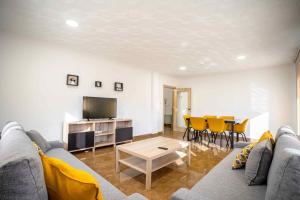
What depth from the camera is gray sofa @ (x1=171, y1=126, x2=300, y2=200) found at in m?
0.82

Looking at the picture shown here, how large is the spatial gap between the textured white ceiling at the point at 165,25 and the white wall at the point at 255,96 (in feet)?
3.80

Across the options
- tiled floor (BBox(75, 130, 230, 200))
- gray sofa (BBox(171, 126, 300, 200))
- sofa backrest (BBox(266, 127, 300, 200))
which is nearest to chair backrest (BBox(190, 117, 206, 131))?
tiled floor (BBox(75, 130, 230, 200))

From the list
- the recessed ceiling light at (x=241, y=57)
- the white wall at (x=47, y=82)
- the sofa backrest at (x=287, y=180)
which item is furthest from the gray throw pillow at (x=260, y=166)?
the white wall at (x=47, y=82)

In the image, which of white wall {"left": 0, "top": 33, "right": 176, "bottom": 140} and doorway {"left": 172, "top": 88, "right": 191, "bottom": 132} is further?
doorway {"left": 172, "top": 88, "right": 191, "bottom": 132}

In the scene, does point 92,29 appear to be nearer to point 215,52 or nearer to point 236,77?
point 215,52

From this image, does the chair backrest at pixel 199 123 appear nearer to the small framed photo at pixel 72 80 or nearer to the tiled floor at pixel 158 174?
the tiled floor at pixel 158 174

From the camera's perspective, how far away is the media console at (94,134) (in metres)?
3.41

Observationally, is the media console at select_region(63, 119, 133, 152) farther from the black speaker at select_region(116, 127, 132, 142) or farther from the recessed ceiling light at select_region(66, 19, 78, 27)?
the recessed ceiling light at select_region(66, 19, 78, 27)

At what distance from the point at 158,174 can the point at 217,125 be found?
97.2 inches

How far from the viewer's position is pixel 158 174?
2.56m

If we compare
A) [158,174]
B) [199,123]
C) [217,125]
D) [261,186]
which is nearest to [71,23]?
[158,174]

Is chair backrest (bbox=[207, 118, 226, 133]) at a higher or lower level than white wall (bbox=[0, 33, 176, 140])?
lower

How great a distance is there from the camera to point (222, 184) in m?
1.40

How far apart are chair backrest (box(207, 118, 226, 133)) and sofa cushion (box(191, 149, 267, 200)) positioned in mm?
2655
